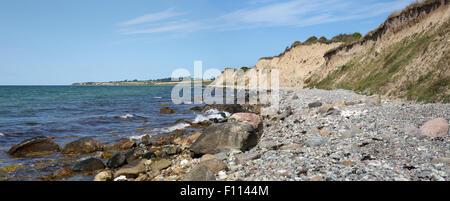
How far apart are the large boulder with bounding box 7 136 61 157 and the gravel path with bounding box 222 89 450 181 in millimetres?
8791

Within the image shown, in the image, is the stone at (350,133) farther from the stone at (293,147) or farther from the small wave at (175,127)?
the small wave at (175,127)

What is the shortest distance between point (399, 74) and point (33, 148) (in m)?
22.4

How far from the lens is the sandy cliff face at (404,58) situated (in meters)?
16.2

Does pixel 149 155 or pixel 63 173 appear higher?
pixel 149 155

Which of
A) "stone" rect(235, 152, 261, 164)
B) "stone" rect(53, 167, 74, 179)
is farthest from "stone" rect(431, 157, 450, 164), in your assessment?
"stone" rect(53, 167, 74, 179)

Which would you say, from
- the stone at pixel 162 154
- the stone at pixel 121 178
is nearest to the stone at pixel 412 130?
the stone at pixel 162 154

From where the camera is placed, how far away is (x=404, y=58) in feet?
71.9

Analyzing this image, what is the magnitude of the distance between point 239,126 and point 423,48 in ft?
55.2

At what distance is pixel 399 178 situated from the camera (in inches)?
230

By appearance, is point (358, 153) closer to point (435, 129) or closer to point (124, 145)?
point (435, 129)

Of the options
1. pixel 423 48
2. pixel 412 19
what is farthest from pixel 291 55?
pixel 423 48

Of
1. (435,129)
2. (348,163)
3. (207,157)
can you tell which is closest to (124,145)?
(207,157)

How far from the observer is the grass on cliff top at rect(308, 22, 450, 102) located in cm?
1512

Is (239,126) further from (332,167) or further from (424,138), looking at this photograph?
(424,138)
